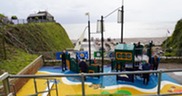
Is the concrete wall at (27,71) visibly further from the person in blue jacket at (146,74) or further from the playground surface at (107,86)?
the person in blue jacket at (146,74)

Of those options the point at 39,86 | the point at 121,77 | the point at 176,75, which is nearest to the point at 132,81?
the point at 121,77

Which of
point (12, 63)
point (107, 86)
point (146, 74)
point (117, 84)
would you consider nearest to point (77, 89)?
point (107, 86)

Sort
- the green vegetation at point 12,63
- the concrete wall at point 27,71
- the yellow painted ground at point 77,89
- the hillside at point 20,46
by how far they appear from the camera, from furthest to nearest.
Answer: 1. the hillside at point 20,46
2. the green vegetation at point 12,63
3. the yellow painted ground at point 77,89
4. the concrete wall at point 27,71

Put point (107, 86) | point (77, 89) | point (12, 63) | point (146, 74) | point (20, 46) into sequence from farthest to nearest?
point (20, 46)
point (12, 63)
point (146, 74)
point (107, 86)
point (77, 89)

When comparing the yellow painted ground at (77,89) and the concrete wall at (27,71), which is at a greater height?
the concrete wall at (27,71)

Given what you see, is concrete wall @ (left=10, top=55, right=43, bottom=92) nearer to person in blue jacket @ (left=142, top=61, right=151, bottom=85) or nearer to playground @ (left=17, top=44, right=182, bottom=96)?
playground @ (left=17, top=44, right=182, bottom=96)

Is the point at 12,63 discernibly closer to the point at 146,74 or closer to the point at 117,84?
the point at 117,84

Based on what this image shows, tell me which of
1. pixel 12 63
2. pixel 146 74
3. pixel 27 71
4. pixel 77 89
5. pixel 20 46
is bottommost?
pixel 77 89

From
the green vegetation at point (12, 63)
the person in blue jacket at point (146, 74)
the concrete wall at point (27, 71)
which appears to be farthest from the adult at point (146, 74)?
the green vegetation at point (12, 63)

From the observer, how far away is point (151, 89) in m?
10.1

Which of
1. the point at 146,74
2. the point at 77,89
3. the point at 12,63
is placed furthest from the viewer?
the point at 12,63

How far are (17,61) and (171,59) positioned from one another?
13317mm

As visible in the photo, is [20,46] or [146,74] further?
[20,46]

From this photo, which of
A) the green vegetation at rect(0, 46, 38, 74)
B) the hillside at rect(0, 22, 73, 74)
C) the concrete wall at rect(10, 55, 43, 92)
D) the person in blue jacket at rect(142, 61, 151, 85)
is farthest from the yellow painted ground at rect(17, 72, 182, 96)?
the hillside at rect(0, 22, 73, 74)
